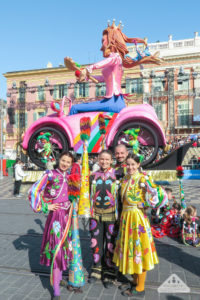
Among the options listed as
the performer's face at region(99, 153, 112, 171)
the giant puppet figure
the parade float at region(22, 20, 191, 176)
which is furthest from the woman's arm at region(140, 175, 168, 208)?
the giant puppet figure

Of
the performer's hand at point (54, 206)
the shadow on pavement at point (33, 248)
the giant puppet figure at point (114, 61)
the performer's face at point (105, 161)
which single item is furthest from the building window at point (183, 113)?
the performer's hand at point (54, 206)

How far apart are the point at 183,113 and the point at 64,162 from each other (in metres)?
24.8

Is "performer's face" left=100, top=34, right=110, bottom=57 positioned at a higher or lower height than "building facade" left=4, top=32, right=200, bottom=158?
lower

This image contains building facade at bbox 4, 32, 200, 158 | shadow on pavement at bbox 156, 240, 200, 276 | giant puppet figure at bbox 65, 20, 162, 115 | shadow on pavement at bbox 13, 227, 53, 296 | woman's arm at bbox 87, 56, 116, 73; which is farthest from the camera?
building facade at bbox 4, 32, 200, 158

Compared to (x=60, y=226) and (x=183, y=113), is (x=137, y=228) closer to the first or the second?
(x=60, y=226)

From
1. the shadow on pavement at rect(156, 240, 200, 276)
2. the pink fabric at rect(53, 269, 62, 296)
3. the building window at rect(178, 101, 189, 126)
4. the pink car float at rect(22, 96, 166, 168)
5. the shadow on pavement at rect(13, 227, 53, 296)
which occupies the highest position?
the building window at rect(178, 101, 189, 126)

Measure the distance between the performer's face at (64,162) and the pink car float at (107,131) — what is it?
14.0ft

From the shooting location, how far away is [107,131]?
714 cm

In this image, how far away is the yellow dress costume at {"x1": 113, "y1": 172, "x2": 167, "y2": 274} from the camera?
251cm

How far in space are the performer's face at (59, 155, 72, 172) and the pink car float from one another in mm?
4282

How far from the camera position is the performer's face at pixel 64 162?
2658 mm

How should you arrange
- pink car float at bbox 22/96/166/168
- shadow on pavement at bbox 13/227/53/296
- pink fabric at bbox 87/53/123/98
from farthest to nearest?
pink fabric at bbox 87/53/123/98
pink car float at bbox 22/96/166/168
shadow on pavement at bbox 13/227/53/296

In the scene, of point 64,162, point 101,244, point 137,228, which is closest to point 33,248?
point 101,244

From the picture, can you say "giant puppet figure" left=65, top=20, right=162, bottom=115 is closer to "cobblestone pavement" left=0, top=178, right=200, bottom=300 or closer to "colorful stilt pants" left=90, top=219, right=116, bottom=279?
"cobblestone pavement" left=0, top=178, right=200, bottom=300
